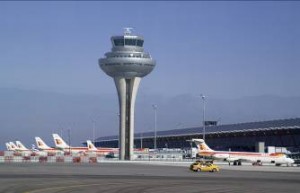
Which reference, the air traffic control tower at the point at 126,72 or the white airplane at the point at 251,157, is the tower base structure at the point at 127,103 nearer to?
the air traffic control tower at the point at 126,72

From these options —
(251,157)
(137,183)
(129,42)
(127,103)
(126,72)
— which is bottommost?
(137,183)

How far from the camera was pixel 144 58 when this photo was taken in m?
150

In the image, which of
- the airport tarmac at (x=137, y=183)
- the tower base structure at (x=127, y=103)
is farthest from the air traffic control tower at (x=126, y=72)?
the airport tarmac at (x=137, y=183)

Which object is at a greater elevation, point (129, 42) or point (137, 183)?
point (129, 42)

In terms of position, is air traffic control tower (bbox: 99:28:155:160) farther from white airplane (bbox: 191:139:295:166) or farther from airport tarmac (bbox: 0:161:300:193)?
airport tarmac (bbox: 0:161:300:193)

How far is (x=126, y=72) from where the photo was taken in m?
148

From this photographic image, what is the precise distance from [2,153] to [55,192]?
105873mm

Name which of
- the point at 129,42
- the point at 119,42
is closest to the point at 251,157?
the point at 129,42

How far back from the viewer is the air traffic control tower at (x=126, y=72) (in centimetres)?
14812

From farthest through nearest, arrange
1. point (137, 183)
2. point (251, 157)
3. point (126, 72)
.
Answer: point (126, 72) → point (251, 157) → point (137, 183)

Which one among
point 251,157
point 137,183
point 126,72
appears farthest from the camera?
point 126,72

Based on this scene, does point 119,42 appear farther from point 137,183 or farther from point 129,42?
point 137,183

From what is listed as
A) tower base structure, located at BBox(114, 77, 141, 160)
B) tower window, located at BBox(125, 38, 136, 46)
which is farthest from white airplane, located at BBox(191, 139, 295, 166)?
tower window, located at BBox(125, 38, 136, 46)

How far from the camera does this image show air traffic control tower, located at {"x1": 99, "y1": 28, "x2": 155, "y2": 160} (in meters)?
148
